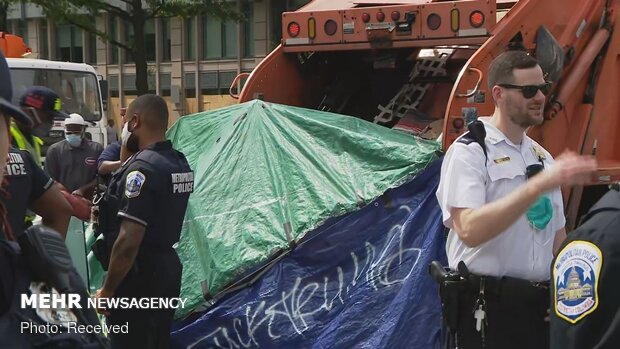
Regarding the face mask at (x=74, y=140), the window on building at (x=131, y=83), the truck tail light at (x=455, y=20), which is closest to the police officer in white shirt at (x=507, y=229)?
the truck tail light at (x=455, y=20)

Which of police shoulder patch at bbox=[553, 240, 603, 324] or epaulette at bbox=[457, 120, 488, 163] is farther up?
epaulette at bbox=[457, 120, 488, 163]

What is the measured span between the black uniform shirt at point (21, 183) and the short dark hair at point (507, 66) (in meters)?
1.89

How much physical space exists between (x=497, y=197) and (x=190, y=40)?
99.0 ft

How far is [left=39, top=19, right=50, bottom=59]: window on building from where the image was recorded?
37.0m

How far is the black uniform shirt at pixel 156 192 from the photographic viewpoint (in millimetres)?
4523

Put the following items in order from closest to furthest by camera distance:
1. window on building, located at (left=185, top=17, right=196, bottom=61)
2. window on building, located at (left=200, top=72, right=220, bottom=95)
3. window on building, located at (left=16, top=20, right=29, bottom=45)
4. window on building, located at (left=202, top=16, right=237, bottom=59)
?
1. window on building, located at (left=202, top=16, right=237, bottom=59)
2. window on building, located at (left=200, top=72, right=220, bottom=95)
3. window on building, located at (left=185, top=17, right=196, bottom=61)
4. window on building, located at (left=16, top=20, right=29, bottom=45)

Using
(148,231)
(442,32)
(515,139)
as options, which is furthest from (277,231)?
(515,139)

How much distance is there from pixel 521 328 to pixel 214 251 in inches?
102

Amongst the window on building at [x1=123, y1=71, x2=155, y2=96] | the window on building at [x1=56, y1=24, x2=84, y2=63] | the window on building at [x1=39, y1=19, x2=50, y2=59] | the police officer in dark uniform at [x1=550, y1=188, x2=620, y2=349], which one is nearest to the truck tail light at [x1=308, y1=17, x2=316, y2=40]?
the police officer in dark uniform at [x1=550, y1=188, x2=620, y2=349]

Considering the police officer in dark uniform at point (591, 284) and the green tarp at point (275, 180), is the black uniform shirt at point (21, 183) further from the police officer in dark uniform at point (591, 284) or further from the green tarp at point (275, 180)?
the police officer in dark uniform at point (591, 284)

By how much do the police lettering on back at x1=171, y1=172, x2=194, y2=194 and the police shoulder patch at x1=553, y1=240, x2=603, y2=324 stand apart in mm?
2645

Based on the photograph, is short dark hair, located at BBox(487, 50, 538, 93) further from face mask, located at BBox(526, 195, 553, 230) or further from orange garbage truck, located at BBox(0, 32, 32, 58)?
orange garbage truck, located at BBox(0, 32, 32, 58)

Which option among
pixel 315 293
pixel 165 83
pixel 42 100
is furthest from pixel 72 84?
pixel 165 83

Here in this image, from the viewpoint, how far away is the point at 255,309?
5633mm
